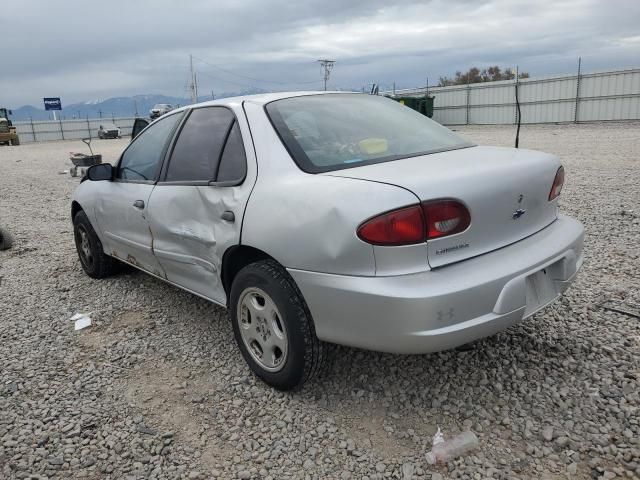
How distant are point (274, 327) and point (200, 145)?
4.37ft

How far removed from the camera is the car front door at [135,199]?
373cm

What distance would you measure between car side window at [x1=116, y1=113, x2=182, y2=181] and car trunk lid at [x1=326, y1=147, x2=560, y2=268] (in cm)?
174

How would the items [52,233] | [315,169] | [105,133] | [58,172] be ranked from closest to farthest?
[315,169] < [52,233] < [58,172] < [105,133]

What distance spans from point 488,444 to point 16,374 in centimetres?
278

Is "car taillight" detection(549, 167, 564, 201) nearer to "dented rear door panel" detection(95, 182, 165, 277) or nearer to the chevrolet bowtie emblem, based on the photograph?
Answer: the chevrolet bowtie emblem

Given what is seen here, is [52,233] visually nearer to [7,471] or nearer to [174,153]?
[174,153]

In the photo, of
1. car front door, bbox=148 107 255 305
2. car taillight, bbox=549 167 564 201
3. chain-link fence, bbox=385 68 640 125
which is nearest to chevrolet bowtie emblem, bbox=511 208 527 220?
car taillight, bbox=549 167 564 201

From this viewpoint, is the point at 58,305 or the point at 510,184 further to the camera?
the point at 58,305

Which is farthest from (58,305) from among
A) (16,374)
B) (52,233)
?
(52,233)

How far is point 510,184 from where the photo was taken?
2.49m

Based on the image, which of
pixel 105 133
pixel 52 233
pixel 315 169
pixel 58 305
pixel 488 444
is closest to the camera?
pixel 488 444

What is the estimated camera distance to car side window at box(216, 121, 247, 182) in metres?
2.90

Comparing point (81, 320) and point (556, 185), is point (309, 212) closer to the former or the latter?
point (556, 185)

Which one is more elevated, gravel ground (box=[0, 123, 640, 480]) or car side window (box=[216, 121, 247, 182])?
car side window (box=[216, 121, 247, 182])
